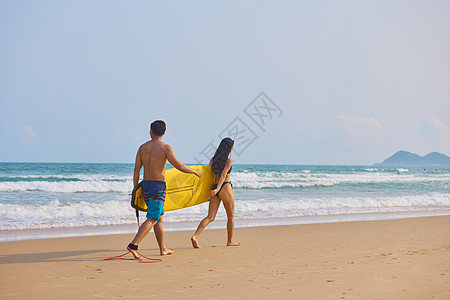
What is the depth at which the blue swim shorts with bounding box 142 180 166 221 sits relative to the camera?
5332 millimetres

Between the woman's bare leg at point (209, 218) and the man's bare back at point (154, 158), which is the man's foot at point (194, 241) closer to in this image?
the woman's bare leg at point (209, 218)

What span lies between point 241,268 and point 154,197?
1413 mm

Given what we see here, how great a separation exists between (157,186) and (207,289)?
1.84 meters

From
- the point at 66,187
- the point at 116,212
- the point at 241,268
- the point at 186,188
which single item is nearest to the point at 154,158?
the point at 186,188

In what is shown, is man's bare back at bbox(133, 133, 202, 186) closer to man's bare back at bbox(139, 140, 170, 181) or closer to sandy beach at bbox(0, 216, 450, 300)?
man's bare back at bbox(139, 140, 170, 181)

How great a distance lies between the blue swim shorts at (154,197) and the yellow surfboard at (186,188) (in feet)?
2.87

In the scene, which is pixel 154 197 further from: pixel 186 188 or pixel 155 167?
pixel 186 188

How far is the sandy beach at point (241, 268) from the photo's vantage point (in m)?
3.74

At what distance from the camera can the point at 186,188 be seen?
6383 mm

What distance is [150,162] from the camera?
5.38 meters

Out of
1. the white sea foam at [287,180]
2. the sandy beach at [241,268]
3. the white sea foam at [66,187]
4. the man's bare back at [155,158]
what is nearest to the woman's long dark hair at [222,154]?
the man's bare back at [155,158]

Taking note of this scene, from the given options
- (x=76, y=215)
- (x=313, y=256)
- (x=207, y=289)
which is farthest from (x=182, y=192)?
(x=76, y=215)

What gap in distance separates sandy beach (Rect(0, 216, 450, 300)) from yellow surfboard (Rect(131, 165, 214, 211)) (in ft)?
2.23

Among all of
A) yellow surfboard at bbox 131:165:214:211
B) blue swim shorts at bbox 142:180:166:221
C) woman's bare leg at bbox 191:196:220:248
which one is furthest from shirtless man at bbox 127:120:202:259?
woman's bare leg at bbox 191:196:220:248
